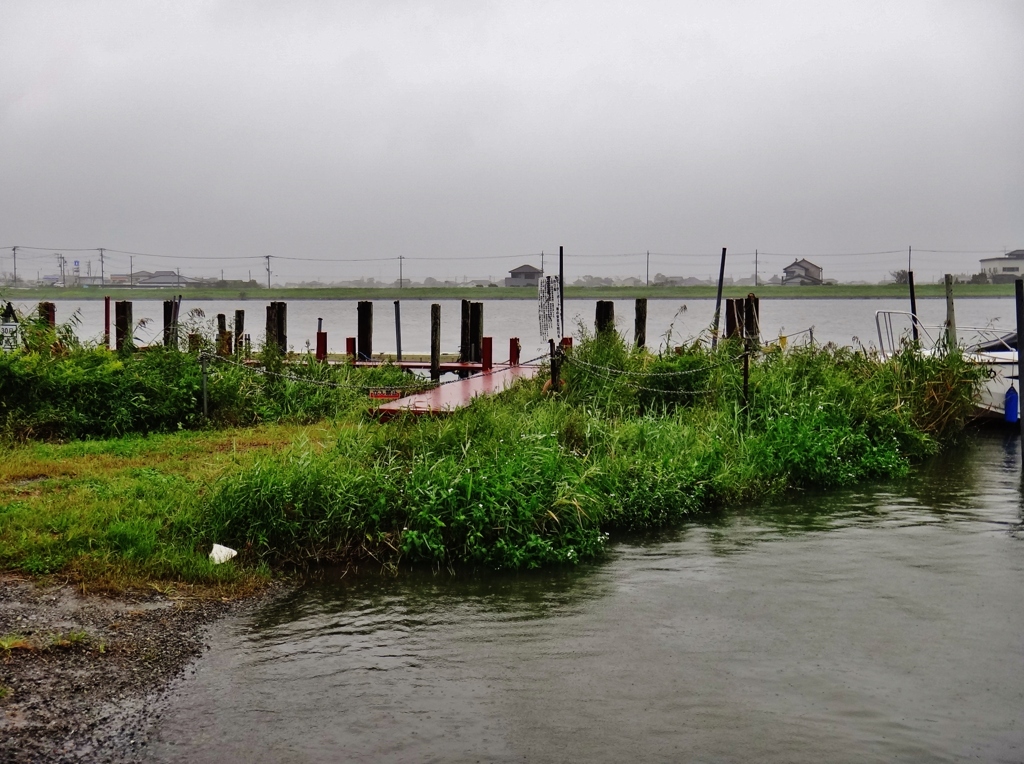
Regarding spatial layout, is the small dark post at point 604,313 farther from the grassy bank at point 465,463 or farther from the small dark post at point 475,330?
the small dark post at point 475,330

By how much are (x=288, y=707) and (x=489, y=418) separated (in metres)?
5.36

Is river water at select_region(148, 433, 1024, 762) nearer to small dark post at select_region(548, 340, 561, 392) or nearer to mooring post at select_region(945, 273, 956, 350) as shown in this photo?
small dark post at select_region(548, 340, 561, 392)

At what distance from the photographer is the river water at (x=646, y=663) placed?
5.45 metres

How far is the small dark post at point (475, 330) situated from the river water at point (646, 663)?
14.8 meters

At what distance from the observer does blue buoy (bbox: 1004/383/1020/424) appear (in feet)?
56.5

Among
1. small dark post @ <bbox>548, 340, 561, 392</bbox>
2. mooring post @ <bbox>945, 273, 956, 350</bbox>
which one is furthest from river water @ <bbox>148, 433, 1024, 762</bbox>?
mooring post @ <bbox>945, 273, 956, 350</bbox>

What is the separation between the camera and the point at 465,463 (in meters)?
9.38

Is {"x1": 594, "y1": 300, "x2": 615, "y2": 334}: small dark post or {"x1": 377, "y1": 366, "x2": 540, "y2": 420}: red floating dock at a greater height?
{"x1": 594, "y1": 300, "x2": 615, "y2": 334}: small dark post

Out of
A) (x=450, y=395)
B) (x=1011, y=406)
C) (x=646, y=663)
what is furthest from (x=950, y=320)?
(x=646, y=663)

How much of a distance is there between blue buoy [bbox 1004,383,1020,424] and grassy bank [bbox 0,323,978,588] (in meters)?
2.07

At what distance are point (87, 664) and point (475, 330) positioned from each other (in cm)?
1859

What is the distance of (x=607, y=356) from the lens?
14.4 m

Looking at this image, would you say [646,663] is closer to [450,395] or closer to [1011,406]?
[450,395]

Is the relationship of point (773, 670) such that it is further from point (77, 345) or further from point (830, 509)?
point (77, 345)
